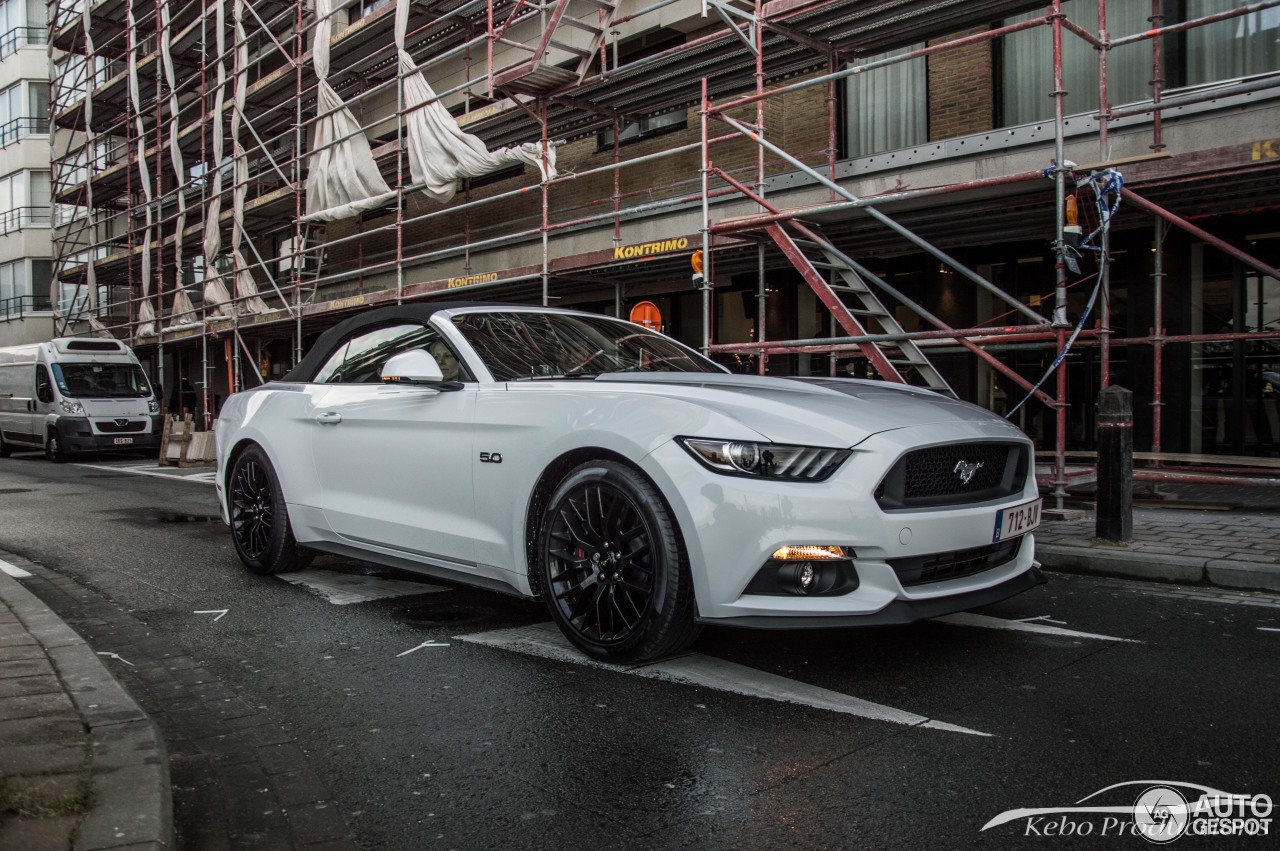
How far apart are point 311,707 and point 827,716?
190cm

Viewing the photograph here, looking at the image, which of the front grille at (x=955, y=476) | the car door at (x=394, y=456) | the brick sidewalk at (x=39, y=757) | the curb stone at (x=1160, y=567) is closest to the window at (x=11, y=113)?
the car door at (x=394, y=456)

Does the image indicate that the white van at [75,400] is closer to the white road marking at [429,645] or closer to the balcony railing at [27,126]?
the white road marking at [429,645]

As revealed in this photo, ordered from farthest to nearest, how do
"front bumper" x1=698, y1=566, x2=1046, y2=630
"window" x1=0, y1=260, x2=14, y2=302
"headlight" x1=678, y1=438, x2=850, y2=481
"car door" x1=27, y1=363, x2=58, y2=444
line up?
"window" x1=0, y1=260, x2=14, y2=302, "car door" x1=27, y1=363, x2=58, y2=444, "headlight" x1=678, y1=438, x2=850, y2=481, "front bumper" x1=698, y1=566, x2=1046, y2=630

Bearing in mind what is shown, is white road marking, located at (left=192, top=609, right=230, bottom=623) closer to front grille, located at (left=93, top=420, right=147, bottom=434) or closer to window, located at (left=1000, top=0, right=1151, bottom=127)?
window, located at (left=1000, top=0, right=1151, bottom=127)

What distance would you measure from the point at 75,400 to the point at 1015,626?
794 inches

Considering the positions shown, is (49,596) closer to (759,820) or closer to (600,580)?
(600,580)

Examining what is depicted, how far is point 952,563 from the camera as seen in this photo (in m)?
3.94

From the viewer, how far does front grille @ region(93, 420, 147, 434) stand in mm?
20125

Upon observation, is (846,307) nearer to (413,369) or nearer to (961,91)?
(961,91)

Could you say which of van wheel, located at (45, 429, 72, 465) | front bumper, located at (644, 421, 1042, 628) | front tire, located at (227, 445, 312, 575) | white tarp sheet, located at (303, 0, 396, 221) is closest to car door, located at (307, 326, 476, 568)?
front tire, located at (227, 445, 312, 575)

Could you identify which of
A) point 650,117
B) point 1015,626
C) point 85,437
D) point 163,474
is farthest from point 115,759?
point 85,437

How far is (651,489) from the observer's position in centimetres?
395

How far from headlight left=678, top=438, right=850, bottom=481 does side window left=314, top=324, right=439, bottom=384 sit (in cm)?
213

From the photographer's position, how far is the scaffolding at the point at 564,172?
8438mm
